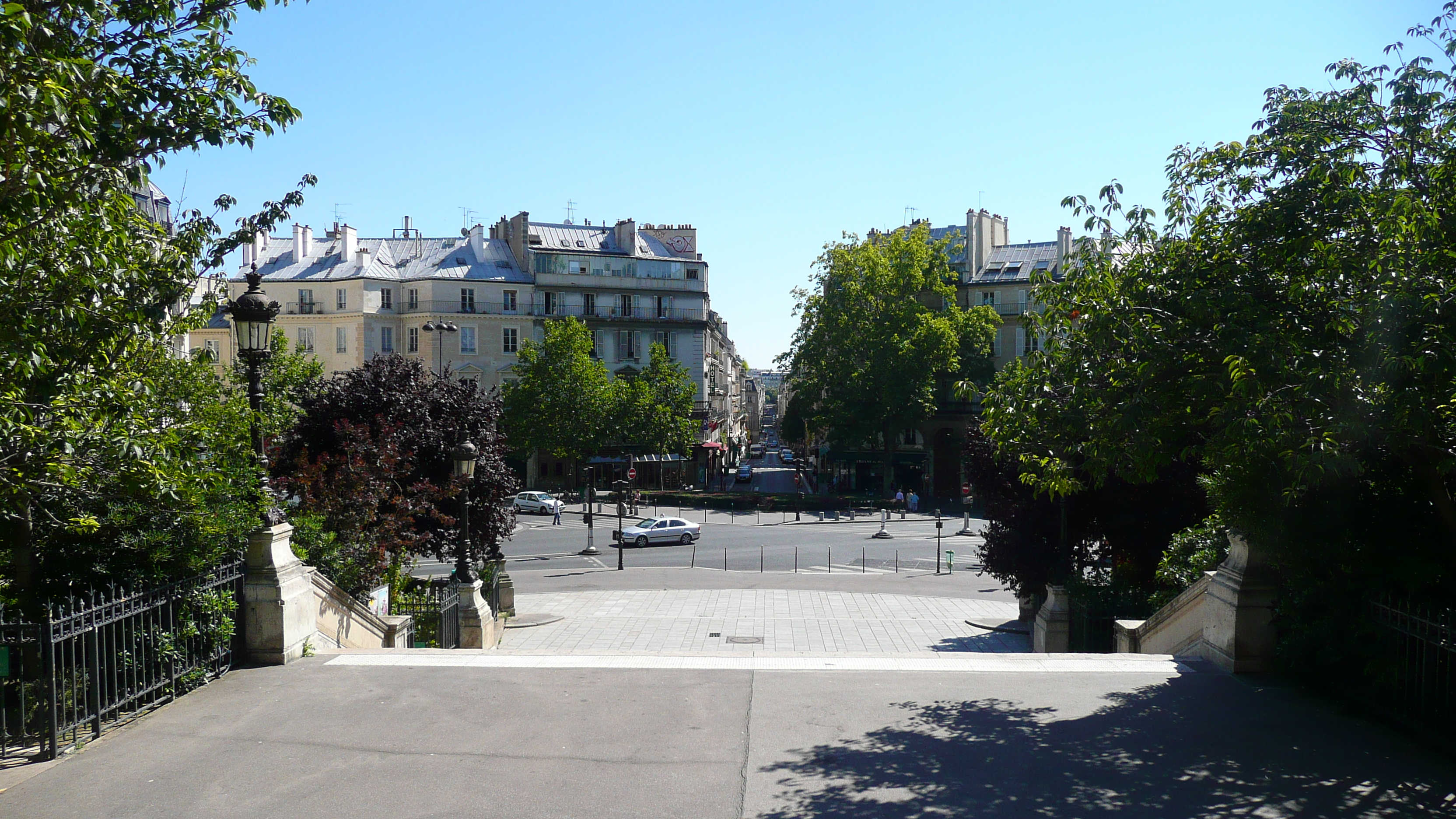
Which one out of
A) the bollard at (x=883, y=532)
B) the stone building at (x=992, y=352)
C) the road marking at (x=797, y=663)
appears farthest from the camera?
the stone building at (x=992, y=352)

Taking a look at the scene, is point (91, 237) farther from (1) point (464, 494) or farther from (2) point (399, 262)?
(2) point (399, 262)

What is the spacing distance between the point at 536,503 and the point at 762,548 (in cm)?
1876

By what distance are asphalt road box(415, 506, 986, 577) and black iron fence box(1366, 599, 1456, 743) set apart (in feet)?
66.5

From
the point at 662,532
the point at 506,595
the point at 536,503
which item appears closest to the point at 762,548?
the point at 662,532

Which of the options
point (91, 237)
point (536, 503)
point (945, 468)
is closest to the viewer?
point (91, 237)

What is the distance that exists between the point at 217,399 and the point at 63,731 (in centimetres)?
354

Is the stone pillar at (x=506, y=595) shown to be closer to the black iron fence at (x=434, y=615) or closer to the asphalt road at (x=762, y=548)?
the black iron fence at (x=434, y=615)

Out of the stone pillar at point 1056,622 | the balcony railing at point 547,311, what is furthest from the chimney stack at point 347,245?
the stone pillar at point 1056,622

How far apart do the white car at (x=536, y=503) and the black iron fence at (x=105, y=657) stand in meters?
40.9

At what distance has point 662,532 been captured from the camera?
3909cm

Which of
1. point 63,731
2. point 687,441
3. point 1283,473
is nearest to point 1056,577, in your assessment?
point 1283,473

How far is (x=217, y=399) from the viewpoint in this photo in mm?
9906

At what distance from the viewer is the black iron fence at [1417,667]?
7.16m

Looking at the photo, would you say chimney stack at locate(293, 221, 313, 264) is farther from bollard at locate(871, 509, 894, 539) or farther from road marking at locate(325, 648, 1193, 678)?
road marking at locate(325, 648, 1193, 678)
